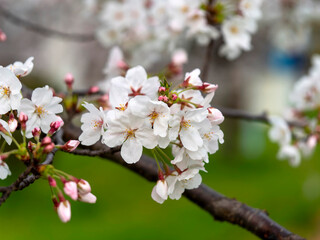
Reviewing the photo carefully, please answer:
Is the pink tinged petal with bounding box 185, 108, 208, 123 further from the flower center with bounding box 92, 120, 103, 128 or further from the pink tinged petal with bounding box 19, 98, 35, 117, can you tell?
the pink tinged petal with bounding box 19, 98, 35, 117

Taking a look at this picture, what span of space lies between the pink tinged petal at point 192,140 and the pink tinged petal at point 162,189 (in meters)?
0.16

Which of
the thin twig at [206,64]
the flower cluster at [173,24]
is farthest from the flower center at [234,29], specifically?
the thin twig at [206,64]

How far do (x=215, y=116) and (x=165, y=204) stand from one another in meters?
5.01

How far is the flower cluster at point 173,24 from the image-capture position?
2.44m

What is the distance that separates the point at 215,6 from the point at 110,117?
1.49 metres

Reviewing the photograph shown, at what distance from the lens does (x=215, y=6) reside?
7.93 ft

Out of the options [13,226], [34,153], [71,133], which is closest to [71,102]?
[71,133]

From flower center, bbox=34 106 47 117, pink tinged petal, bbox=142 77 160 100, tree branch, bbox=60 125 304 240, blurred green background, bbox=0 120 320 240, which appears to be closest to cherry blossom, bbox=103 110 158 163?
pink tinged petal, bbox=142 77 160 100

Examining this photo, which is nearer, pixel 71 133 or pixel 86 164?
pixel 71 133

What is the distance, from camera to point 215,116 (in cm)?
117

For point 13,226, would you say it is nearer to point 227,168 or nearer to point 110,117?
point 227,168

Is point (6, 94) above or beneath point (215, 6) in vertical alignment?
beneath

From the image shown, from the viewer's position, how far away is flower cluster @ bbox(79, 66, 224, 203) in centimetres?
111

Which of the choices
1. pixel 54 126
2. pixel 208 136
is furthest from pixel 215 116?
pixel 54 126
